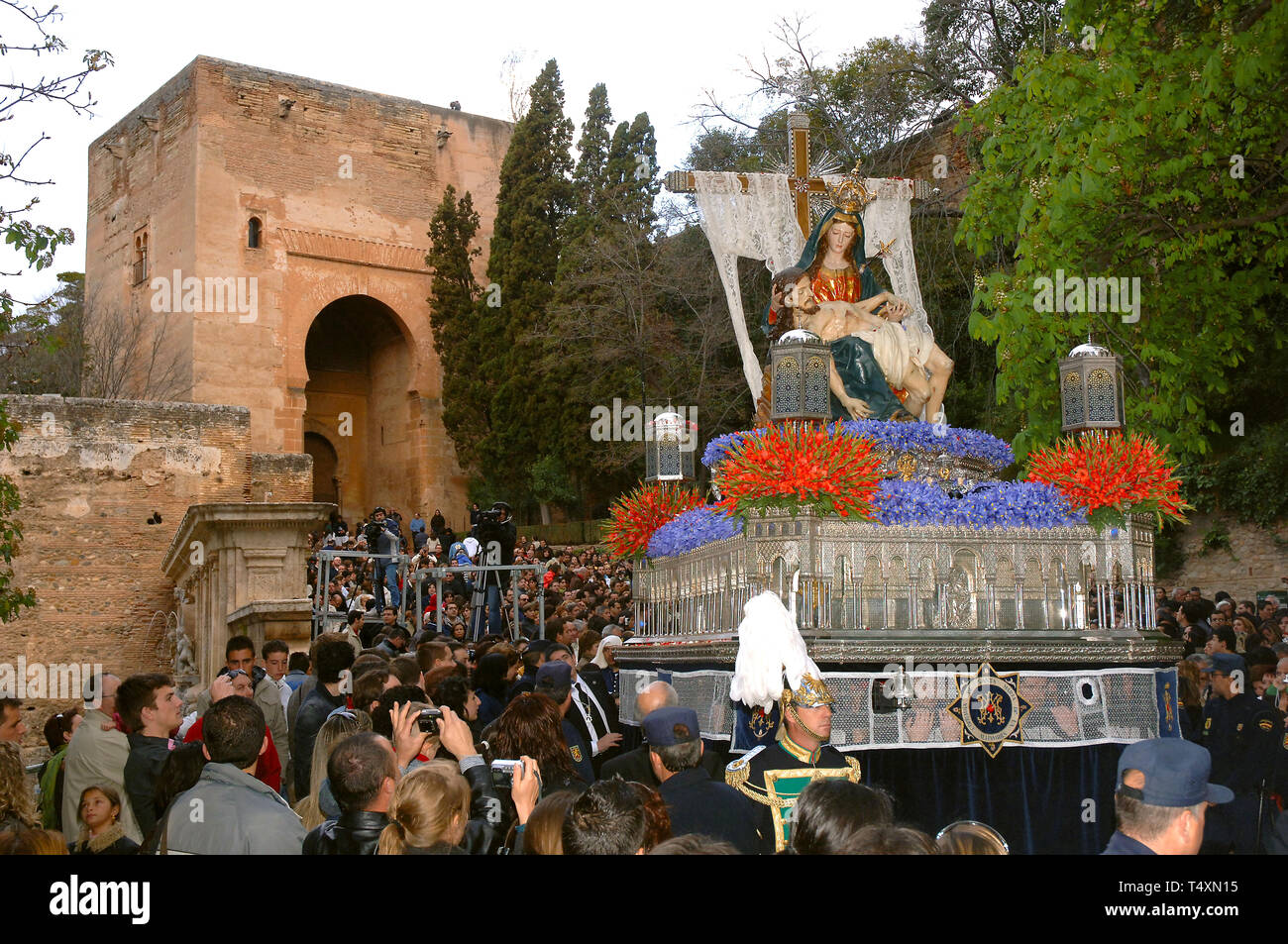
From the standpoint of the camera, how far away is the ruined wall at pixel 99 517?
23391 millimetres

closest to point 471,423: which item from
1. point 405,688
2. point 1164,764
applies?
point 405,688

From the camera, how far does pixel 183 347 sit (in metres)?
36.6

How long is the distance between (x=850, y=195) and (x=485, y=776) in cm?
896

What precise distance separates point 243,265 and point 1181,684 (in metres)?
32.8

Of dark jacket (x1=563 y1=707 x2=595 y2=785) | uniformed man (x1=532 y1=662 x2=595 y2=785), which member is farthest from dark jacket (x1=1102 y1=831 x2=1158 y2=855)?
dark jacket (x1=563 y1=707 x2=595 y2=785)

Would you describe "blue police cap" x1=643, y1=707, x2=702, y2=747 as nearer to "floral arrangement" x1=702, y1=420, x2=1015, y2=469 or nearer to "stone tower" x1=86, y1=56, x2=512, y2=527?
"floral arrangement" x1=702, y1=420, x2=1015, y2=469

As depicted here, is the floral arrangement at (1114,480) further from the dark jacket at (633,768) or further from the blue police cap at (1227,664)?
the dark jacket at (633,768)

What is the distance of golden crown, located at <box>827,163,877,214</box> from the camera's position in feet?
41.5

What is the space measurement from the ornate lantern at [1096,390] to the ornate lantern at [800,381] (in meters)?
2.27

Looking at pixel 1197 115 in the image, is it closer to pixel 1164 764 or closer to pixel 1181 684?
pixel 1181 684

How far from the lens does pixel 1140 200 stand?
13414 mm

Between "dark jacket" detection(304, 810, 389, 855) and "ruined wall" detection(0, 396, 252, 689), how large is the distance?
69.1ft

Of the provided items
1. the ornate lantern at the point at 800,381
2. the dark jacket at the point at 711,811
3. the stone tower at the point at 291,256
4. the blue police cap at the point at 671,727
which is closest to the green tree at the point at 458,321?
the stone tower at the point at 291,256

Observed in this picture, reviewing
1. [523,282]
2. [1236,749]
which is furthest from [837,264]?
[523,282]
